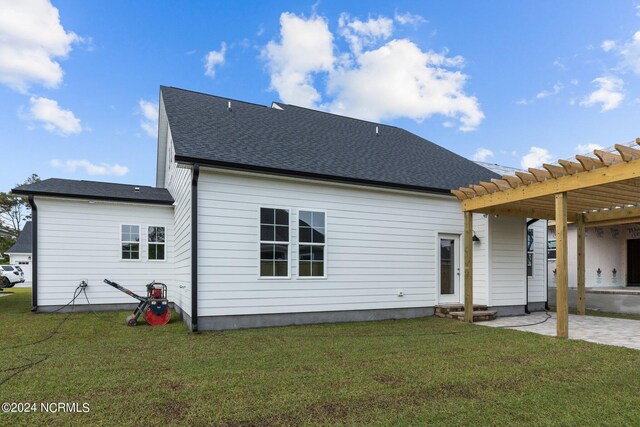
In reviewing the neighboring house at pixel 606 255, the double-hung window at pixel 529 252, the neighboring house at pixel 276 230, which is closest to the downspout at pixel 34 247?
the neighboring house at pixel 276 230

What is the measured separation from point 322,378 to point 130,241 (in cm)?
797

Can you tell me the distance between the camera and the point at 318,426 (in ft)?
9.35

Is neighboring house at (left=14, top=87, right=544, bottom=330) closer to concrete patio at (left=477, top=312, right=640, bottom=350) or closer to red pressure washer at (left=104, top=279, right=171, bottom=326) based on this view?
red pressure washer at (left=104, top=279, right=171, bottom=326)

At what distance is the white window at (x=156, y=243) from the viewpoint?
10258 mm

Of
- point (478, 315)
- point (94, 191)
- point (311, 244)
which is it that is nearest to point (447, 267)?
point (478, 315)

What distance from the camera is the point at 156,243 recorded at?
33.9ft

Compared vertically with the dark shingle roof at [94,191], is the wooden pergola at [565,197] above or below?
below

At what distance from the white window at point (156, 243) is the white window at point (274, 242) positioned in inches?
182

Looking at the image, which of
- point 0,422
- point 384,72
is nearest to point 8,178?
A: point 384,72

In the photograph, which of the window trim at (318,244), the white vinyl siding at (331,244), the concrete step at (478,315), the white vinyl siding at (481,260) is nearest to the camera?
the white vinyl siding at (331,244)

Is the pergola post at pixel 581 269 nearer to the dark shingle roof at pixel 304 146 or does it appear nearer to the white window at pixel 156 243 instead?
the dark shingle roof at pixel 304 146

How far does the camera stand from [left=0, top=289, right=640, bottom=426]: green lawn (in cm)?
306

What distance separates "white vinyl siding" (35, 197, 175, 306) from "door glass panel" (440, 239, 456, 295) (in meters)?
7.08

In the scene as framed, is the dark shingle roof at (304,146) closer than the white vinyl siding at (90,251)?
Yes
